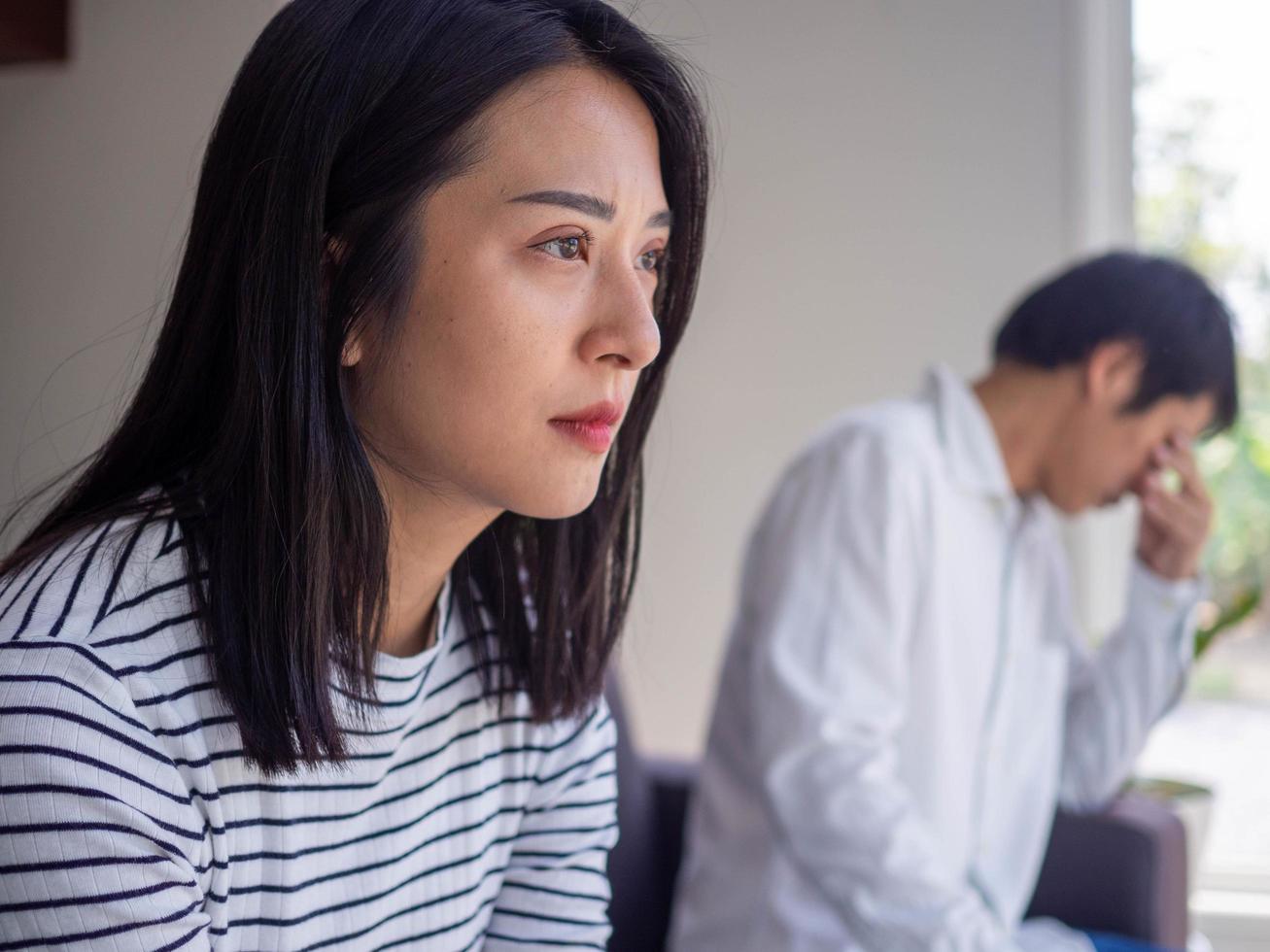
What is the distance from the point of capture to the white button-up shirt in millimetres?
941

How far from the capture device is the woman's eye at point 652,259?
0.59 meters

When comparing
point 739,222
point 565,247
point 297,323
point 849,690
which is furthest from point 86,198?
point 849,690

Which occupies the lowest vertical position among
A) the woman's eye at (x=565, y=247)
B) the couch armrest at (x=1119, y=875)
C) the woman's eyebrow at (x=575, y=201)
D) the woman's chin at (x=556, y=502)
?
the couch armrest at (x=1119, y=875)

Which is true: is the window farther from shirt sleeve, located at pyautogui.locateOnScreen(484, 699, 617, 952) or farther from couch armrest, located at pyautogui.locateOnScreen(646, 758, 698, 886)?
shirt sleeve, located at pyautogui.locateOnScreen(484, 699, 617, 952)

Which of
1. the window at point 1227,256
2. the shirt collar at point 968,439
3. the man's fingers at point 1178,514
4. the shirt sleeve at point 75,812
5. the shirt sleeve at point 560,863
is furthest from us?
the window at point 1227,256

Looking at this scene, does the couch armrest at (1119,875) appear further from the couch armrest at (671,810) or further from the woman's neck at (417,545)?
the woman's neck at (417,545)

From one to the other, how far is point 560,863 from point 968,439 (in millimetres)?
666

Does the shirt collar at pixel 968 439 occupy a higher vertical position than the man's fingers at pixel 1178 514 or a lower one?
higher

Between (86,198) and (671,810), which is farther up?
(86,198)

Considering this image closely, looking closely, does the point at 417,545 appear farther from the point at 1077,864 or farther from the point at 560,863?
the point at 1077,864

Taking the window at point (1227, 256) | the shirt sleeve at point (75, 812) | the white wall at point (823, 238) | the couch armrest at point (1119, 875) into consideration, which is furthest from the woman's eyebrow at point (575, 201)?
the window at point (1227, 256)

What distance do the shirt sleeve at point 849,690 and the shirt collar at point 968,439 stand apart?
83mm

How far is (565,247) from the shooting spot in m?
0.54

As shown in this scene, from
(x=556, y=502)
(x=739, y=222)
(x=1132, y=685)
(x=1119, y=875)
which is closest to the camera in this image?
(x=556, y=502)
